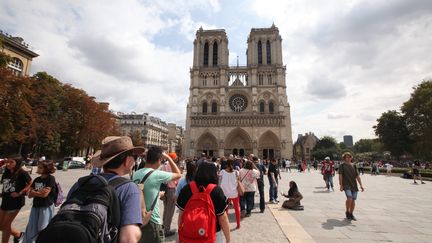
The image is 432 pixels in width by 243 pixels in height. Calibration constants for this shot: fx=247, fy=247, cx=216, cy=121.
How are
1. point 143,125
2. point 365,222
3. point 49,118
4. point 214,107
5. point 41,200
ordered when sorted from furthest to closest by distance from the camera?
point 143,125 < point 214,107 < point 49,118 < point 365,222 < point 41,200

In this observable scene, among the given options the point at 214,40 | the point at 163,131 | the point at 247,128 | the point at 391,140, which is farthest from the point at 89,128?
the point at 163,131

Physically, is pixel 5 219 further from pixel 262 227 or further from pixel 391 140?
pixel 391 140

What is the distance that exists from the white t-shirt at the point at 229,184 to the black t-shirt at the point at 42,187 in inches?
129

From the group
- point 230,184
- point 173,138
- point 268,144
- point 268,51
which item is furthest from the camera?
point 268,51

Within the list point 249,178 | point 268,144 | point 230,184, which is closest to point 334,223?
point 249,178

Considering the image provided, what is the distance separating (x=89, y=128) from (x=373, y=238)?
31236 millimetres

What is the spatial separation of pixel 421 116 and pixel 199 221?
3764 centimetres

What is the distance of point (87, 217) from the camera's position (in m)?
1.21

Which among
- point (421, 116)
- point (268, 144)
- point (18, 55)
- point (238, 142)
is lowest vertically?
point (268, 144)

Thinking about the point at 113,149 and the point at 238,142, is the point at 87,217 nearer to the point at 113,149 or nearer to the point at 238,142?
the point at 113,149

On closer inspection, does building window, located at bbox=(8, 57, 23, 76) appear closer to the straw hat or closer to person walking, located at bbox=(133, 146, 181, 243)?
person walking, located at bbox=(133, 146, 181, 243)

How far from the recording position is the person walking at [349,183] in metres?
6.27

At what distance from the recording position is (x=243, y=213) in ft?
22.3

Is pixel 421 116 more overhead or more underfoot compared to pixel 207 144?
more overhead
